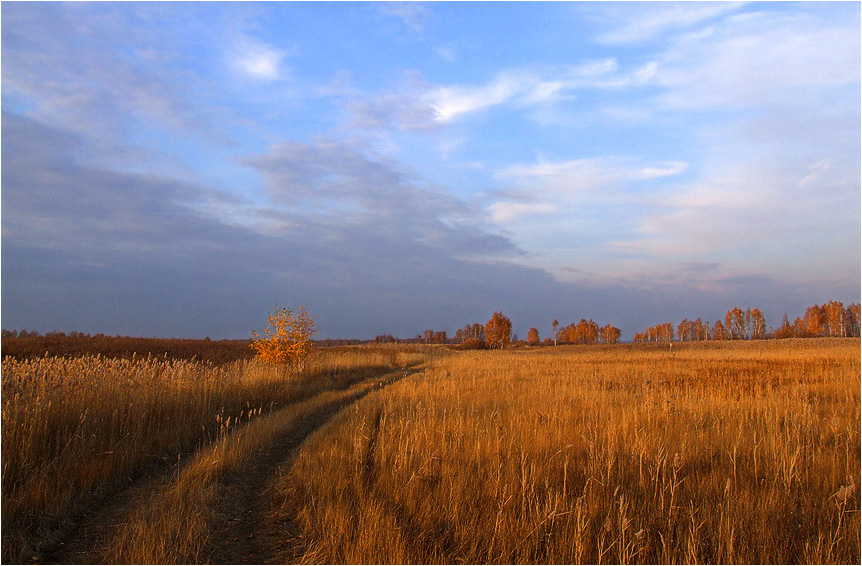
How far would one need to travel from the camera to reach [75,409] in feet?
24.8

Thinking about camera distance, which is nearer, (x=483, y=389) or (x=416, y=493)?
(x=416, y=493)

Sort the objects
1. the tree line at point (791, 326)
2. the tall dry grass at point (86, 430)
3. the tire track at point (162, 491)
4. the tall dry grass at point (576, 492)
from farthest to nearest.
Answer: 1. the tree line at point (791, 326)
2. the tall dry grass at point (86, 430)
3. the tire track at point (162, 491)
4. the tall dry grass at point (576, 492)

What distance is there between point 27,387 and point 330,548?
709cm

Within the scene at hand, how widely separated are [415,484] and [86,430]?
555 centimetres

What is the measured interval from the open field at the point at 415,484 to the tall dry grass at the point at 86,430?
0.03 meters

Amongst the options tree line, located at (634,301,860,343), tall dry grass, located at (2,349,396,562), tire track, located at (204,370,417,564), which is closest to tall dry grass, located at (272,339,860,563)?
tire track, located at (204,370,417,564)

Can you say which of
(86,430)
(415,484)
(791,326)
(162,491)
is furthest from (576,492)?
(791,326)

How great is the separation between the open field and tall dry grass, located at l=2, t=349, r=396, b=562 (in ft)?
0.10

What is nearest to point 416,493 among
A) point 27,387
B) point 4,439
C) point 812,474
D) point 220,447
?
point 220,447

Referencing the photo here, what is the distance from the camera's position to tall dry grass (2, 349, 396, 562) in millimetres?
5176

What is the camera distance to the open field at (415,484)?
4.31m

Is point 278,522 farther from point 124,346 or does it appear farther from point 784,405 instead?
point 124,346

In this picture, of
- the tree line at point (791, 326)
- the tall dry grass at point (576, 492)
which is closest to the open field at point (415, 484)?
the tall dry grass at point (576, 492)

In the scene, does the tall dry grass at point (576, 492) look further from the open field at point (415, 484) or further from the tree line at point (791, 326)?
the tree line at point (791, 326)
